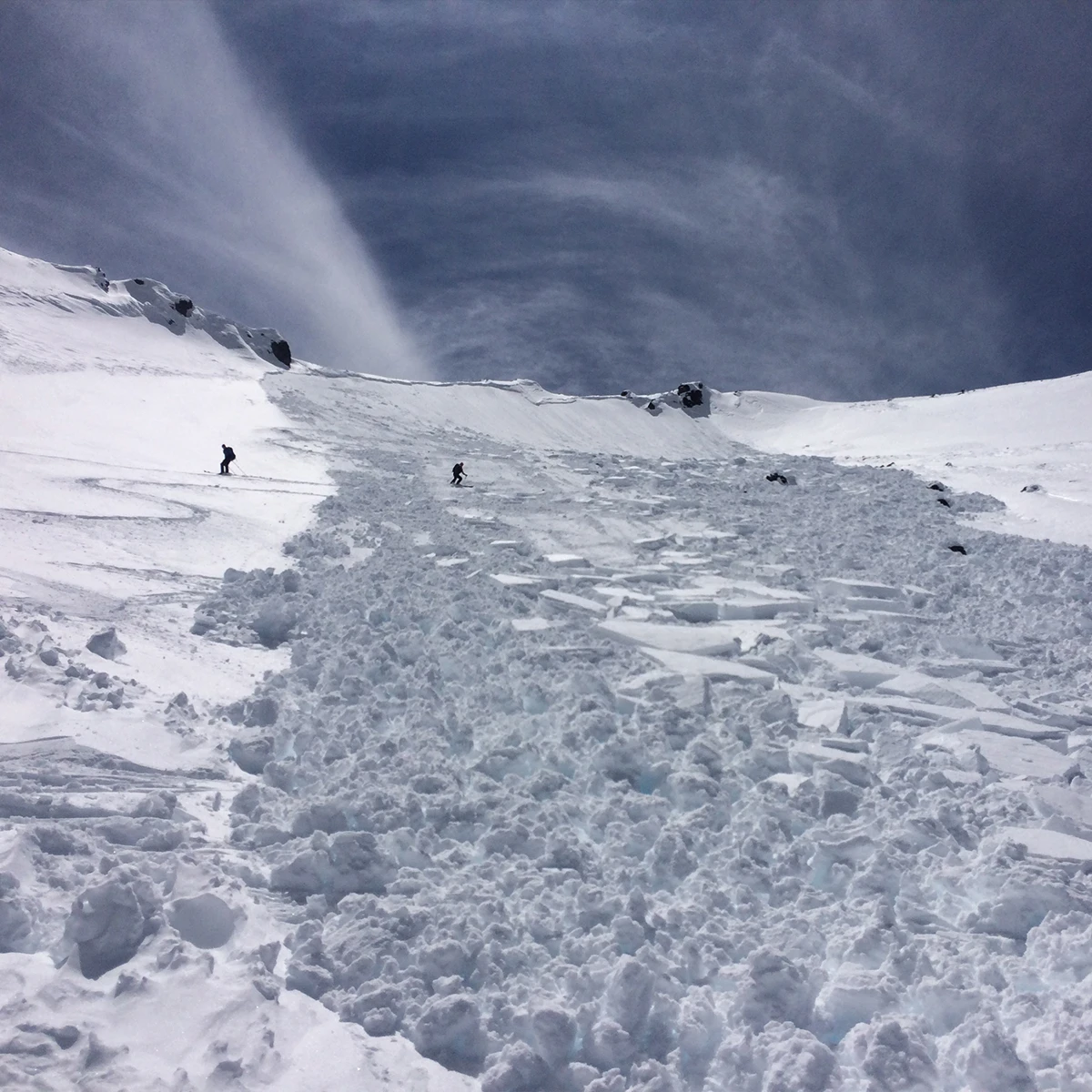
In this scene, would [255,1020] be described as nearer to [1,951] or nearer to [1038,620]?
[1,951]

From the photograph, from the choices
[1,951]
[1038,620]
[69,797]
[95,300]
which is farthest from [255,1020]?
[95,300]

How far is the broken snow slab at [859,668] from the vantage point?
7871mm

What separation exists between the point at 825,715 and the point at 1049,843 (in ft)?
6.59

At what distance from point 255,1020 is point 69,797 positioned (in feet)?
6.73

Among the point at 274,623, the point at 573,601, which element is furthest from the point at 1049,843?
the point at 274,623

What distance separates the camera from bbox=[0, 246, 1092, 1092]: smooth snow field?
378cm

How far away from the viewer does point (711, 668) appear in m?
7.93

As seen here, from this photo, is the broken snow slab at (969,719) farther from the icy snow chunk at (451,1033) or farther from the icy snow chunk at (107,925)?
the icy snow chunk at (107,925)

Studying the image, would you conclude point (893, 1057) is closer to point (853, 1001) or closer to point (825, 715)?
point (853, 1001)

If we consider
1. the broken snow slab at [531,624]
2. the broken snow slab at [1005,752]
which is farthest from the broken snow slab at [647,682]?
the broken snow slab at [1005,752]

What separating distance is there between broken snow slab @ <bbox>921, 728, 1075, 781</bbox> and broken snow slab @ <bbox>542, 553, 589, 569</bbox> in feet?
20.1

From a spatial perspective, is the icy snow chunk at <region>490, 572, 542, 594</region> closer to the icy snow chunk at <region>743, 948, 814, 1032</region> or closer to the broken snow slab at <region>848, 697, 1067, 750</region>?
the broken snow slab at <region>848, 697, 1067, 750</region>

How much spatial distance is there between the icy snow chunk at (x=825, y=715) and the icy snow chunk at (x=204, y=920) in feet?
15.1

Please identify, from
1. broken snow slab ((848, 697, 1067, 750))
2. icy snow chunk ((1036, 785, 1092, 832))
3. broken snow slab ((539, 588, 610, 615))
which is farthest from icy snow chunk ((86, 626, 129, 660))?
icy snow chunk ((1036, 785, 1092, 832))
